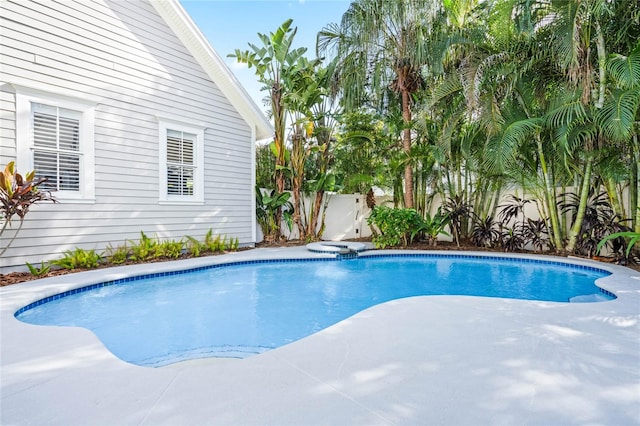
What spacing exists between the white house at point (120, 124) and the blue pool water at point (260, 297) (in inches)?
Result: 68.5

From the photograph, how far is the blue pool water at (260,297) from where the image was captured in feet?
11.8

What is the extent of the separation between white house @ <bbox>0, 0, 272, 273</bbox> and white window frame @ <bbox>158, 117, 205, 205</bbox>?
0.08 ft

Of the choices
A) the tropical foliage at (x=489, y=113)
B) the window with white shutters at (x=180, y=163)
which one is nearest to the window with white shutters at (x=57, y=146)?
the window with white shutters at (x=180, y=163)

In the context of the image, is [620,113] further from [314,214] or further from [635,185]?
[314,214]

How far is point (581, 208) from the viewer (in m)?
Result: 7.57

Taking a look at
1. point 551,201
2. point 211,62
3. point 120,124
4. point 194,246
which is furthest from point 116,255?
point 551,201

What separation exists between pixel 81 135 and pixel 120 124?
77 centimetres

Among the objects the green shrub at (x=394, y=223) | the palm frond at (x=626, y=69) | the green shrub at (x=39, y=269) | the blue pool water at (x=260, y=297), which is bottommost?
the blue pool water at (x=260, y=297)

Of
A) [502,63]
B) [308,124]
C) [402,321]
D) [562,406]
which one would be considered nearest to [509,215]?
[502,63]

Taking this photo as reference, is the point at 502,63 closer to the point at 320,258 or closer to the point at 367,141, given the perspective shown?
the point at 367,141

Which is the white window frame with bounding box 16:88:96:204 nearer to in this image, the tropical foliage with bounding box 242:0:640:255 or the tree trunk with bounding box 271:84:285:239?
the tree trunk with bounding box 271:84:285:239

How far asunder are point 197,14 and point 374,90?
515cm

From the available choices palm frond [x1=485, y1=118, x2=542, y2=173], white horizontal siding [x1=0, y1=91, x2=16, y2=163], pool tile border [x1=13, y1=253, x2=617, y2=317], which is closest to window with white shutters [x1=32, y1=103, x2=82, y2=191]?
white horizontal siding [x1=0, y1=91, x2=16, y2=163]

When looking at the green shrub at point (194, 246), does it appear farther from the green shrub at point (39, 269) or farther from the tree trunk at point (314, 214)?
the tree trunk at point (314, 214)
